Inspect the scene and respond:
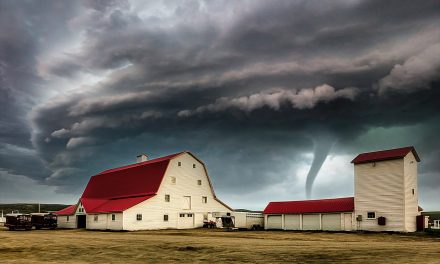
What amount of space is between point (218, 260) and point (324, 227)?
3548 centimetres

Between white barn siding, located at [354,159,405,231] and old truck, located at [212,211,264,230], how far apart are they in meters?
16.2

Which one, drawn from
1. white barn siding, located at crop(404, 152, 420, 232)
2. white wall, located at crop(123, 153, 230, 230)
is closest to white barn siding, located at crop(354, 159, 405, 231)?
white barn siding, located at crop(404, 152, 420, 232)

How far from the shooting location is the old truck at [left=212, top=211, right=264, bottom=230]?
59.8 meters

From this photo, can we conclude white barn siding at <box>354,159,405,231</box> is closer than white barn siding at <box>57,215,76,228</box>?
Yes

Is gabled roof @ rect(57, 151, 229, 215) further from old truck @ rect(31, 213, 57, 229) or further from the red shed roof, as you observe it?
the red shed roof

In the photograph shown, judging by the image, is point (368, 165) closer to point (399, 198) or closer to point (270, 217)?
point (399, 198)

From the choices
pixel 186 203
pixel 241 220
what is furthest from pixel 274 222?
pixel 186 203

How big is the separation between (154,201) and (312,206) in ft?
64.8

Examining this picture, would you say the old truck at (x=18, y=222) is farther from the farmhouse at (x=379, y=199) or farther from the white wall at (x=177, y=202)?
the farmhouse at (x=379, y=199)

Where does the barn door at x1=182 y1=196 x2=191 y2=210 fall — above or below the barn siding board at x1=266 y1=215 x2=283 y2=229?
above

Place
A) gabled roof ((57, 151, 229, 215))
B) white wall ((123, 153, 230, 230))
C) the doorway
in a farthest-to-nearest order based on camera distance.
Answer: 1. the doorway
2. gabled roof ((57, 151, 229, 215))
3. white wall ((123, 153, 230, 230))

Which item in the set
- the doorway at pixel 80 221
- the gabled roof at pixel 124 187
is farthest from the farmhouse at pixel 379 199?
the doorway at pixel 80 221

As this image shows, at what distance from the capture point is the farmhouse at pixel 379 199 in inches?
1810

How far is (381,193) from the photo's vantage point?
4738 centimetres
